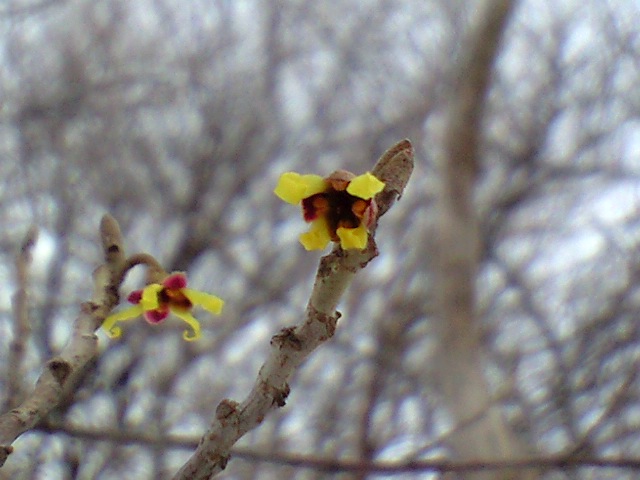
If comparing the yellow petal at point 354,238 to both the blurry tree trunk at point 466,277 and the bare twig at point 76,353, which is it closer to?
the bare twig at point 76,353

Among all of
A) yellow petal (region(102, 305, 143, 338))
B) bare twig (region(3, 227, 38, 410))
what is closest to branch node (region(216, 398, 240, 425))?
yellow petal (region(102, 305, 143, 338))

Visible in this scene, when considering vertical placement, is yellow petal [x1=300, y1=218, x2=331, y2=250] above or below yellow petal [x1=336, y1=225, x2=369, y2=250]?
above

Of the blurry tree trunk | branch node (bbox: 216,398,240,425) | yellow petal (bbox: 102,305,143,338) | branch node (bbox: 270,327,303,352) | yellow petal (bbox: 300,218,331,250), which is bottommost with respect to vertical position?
branch node (bbox: 216,398,240,425)

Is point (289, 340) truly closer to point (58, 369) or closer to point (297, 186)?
point (297, 186)

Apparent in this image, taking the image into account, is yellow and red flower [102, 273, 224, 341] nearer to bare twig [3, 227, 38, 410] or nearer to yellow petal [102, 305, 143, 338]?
yellow petal [102, 305, 143, 338]

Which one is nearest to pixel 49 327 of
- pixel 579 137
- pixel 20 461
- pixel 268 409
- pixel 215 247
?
pixel 20 461
